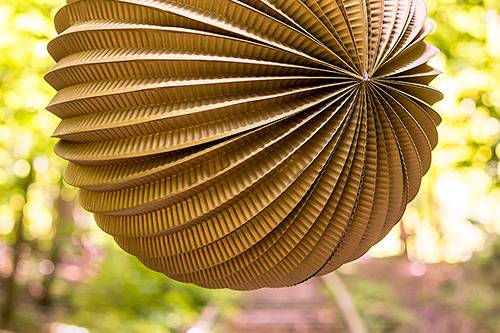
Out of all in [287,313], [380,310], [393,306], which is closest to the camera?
[380,310]

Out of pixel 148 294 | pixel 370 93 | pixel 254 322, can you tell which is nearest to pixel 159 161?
pixel 370 93

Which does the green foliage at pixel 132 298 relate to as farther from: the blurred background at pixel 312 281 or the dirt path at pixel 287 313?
the dirt path at pixel 287 313

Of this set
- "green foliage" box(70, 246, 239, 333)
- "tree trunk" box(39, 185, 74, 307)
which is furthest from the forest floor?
"tree trunk" box(39, 185, 74, 307)

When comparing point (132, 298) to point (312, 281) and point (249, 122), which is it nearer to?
point (312, 281)

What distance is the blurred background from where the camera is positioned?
9.57ft

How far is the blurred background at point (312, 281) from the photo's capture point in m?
2.92

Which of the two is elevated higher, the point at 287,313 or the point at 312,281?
the point at 312,281

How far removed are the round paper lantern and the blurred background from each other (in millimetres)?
1734

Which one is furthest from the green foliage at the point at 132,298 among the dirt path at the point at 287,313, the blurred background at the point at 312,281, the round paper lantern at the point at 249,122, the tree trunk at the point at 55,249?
the round paper lantern at the point at 249,122

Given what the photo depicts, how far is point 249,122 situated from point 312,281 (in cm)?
623

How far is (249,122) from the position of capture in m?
1.08

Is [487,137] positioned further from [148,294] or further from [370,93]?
[148,294]

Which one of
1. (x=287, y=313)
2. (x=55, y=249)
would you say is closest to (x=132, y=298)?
(x=55, y=249)

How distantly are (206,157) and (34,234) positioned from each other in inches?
343
